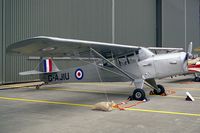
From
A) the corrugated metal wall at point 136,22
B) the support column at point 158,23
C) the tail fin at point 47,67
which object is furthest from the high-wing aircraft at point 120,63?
the support column at point 158,23

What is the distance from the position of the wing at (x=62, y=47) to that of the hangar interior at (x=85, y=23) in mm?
7595

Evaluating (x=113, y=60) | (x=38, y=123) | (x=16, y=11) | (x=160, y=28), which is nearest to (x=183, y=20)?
(x=160, y=28)

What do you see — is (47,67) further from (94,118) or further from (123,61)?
(94,118)

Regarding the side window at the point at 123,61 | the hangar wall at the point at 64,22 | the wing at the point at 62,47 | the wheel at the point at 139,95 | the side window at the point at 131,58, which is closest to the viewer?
the wing at the point at 62,47

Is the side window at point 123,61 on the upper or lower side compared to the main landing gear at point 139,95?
upper

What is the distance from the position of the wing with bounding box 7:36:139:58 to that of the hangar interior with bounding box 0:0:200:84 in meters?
7.60

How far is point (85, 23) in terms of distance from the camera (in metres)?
22.7

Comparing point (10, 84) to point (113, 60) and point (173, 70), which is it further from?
point (173, 70)

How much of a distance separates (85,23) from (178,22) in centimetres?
2247

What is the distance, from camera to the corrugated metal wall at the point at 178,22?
117ft

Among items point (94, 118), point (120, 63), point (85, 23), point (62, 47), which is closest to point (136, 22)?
point (85, 23)

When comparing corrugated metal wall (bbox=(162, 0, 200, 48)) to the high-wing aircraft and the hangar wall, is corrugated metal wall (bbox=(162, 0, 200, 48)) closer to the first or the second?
the hangar wall

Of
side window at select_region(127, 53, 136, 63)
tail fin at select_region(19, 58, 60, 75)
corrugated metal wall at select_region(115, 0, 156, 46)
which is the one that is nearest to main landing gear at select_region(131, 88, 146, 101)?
side window at select_region(127, 53, 136, 63)

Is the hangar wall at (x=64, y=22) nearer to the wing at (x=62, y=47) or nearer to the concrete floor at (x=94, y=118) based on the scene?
the wing at (x=62, y=47)
